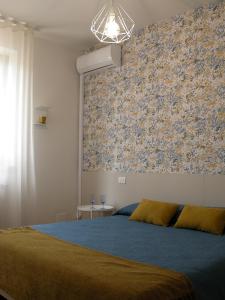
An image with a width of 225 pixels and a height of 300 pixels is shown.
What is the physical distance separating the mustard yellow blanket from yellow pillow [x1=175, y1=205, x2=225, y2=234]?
1094 mm

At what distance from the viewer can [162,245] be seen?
97.3 inches

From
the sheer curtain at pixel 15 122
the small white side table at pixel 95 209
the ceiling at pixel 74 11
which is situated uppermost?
the ceiling at pixel 74 11

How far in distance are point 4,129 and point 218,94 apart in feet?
8.06

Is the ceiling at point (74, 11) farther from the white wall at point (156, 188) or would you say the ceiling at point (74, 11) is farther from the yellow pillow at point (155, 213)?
the yellow pillow at point (155, 213)

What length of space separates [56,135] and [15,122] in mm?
712

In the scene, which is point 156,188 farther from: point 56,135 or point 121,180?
point 56,135

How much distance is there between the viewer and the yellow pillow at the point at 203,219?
2.87 meters

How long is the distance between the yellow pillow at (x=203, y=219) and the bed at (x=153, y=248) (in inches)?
2.8

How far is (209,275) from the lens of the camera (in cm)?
197

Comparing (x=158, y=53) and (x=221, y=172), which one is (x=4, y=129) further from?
(x=221, y=172)

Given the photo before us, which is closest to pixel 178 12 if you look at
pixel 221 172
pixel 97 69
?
pixel 97 69

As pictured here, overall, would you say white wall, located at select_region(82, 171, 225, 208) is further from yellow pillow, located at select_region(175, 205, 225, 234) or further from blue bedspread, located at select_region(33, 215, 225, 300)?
blue bedspread, located at select_region(33, 215, 225, 300)

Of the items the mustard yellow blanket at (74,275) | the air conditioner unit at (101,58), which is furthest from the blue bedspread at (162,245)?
the air conditioner unit at (101,58)

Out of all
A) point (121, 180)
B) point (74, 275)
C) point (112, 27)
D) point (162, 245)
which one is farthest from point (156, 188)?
point (74, 275)
